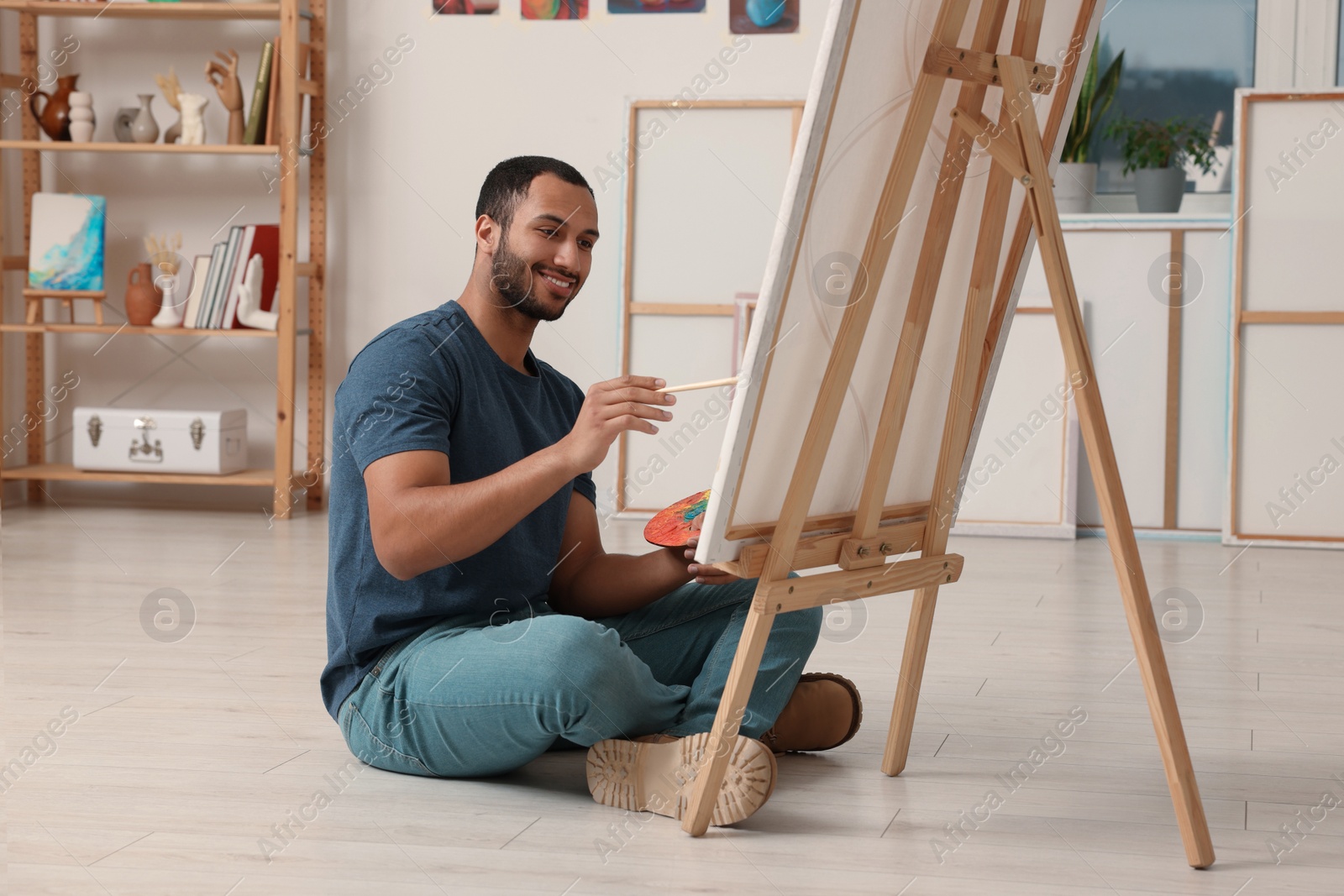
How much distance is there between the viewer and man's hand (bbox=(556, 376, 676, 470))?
55.7 inches

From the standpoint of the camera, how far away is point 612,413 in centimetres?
142

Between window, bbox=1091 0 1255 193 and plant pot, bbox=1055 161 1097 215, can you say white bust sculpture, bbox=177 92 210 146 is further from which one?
window, bbox=1091 0 1255 193

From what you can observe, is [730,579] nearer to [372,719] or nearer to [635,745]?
[635,745]

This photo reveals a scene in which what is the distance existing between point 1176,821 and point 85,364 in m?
4.01

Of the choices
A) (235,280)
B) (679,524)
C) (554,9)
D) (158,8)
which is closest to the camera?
(679,524)

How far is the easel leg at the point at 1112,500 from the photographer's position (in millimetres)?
1390

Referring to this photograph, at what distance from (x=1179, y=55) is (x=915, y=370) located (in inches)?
131

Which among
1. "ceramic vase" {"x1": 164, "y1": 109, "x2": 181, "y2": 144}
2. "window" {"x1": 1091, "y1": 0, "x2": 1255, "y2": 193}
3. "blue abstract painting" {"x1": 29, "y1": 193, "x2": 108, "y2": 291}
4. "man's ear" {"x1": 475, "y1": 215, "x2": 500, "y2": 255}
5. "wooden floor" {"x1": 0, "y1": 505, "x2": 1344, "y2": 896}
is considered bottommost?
"wooden floor" {"x1": 0, "y1": 505, "x2": 1344, "y2": 896}

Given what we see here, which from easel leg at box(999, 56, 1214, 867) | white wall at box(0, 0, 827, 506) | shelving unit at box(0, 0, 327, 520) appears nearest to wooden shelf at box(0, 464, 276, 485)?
shelving unit at box(0, 0, 327, 520)

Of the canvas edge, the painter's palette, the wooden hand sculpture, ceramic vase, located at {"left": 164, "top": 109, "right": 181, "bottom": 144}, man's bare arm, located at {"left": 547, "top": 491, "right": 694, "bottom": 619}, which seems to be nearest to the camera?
the canvas edge

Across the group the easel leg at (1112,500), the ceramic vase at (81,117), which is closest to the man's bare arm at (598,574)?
the easel leg at (1112,500)

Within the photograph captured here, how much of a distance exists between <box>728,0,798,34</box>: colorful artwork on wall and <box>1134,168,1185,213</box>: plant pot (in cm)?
121

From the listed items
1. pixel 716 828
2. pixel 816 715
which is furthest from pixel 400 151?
pixel 716 828

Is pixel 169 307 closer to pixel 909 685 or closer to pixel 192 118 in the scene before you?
pixel 192 118
